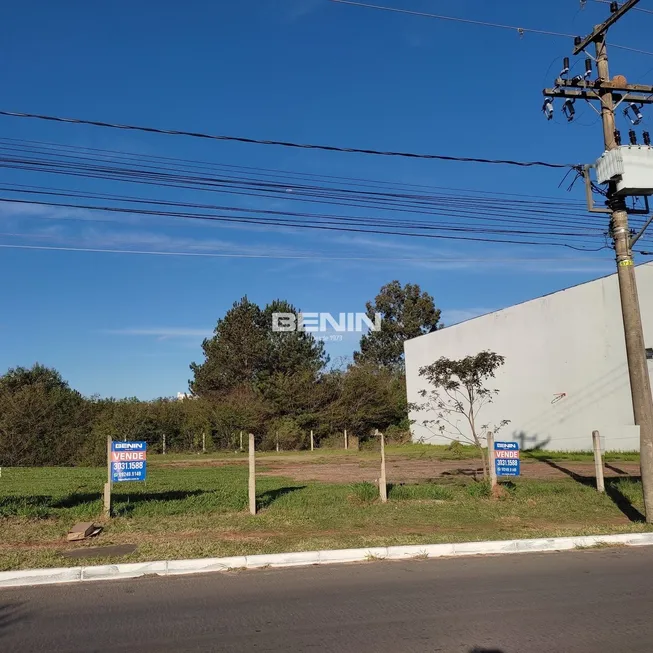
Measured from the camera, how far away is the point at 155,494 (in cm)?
1452

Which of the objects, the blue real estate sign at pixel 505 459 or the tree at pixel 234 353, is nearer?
the blue real estate sign at pixel 505 459

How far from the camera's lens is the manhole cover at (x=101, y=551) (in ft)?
29.2

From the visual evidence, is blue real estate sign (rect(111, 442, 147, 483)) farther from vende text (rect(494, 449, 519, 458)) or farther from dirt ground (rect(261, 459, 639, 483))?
dirt ground (rect(261, 459, 639, 483))

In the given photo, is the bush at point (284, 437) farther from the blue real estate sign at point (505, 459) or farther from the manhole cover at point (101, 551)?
the manhole cover at point (101, 551)

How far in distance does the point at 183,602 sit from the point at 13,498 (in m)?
8.40

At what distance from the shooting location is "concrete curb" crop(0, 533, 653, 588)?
7.93 m

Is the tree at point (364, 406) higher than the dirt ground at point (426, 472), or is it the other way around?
the tree at point (364, 406)

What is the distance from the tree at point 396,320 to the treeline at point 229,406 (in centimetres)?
1963

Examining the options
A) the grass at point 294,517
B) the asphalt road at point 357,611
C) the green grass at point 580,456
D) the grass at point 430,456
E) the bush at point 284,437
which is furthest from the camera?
the bush at point 284,437

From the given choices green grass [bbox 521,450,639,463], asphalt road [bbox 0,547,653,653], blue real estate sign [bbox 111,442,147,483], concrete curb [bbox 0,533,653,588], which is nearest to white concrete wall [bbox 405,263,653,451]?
green grass [bbox 521,450,639,463]

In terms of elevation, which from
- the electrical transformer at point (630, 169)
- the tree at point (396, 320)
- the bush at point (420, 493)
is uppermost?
the tree at point (396, 320)

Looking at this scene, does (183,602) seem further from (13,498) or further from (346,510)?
(13,498)

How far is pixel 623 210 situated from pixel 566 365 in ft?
62.8

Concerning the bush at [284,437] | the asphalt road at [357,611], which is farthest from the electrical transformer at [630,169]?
the bush at [284,437]
